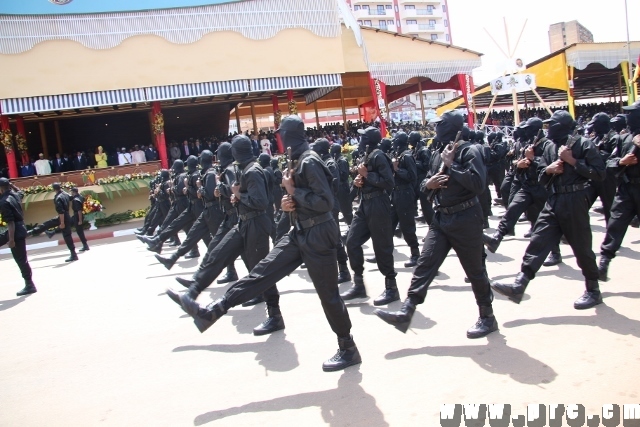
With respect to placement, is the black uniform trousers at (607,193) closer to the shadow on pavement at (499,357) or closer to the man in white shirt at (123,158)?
the shadow on pavement at (499,357)

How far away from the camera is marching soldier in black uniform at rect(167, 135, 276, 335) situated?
17.7 feet

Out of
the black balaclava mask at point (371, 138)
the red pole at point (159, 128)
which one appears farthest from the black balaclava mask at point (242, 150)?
the red pole at point (159, 128)

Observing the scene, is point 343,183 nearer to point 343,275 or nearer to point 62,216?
point 343,275

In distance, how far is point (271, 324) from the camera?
17.9ft

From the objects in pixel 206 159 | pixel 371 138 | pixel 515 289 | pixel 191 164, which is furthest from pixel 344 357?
pixel 191 164

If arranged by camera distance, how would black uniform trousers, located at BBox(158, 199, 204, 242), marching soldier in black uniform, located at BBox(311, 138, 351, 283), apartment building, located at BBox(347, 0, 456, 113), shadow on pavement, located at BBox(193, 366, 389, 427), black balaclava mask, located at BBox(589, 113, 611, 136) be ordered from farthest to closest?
apartment building, located at BBox(347, 0, 456, 113), black uniform trousers, located at BBox(158, 199, 204, 242), black balaclava mask, located at BBox(589, 113, 611, 136), marching soldier in black uniform, located at BBox(311, 138, 351, 283), shadow on pavement, located at BBox(193, 366, 389, 427)

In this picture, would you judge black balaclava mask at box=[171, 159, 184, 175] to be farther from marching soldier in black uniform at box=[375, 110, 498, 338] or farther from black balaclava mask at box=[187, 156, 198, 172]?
marching soldier in black uniform at box=[375, 110, 498, 338]

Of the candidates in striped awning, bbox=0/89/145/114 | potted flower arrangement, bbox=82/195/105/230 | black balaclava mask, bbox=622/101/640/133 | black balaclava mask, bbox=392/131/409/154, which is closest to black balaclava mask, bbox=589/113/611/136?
black balaclava mask, bbox=622/101/640/133

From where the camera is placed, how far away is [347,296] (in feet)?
20.6

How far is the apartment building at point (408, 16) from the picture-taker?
258ft

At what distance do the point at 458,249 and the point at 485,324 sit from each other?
0.68 m

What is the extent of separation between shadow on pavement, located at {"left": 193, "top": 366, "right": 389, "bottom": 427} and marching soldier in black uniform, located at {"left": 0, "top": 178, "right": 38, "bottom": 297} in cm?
629

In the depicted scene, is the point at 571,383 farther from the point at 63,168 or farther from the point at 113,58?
the point at 63,168

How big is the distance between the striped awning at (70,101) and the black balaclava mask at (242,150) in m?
17.0
